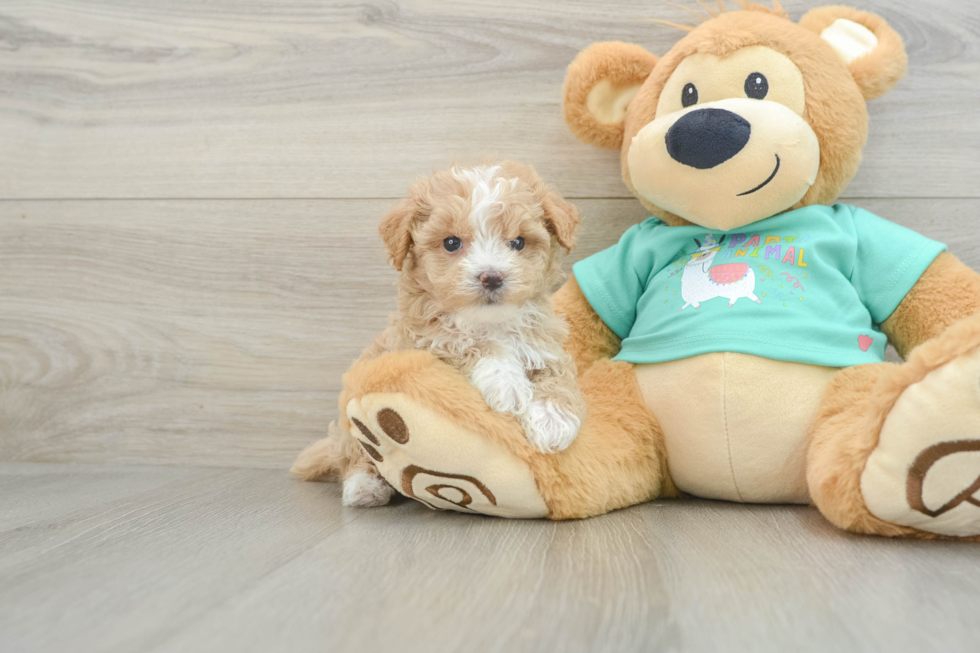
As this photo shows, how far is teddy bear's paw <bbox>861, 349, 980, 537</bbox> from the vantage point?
0.69m

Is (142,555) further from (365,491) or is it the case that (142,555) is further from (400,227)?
(400,227)

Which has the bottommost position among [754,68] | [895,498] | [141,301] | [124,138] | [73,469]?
[73,469]

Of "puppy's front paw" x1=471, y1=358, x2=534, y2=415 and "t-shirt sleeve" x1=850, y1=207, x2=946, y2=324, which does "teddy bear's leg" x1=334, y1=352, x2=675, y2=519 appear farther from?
"t-shirt sleeve" x1=850, y1=207, x2=946, y2=324

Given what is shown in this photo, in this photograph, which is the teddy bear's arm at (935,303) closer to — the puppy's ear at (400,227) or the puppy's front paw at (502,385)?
the puppy's front paw at (502,385)

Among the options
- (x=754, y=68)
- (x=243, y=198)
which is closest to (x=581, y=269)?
(x=754, y=68)

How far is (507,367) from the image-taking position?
2.95ft

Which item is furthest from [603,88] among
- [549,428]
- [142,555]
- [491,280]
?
[142,555]

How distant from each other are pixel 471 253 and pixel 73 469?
997 millimetres

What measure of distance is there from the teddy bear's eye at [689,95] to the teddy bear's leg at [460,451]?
0.50 metres

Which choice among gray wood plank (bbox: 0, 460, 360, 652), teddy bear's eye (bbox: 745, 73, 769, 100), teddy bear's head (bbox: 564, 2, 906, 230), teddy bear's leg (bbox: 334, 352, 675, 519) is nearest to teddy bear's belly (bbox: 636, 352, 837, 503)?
teddy bear's leg (bbox: 334, 352, 675, 519)

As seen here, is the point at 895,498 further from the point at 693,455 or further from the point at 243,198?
the point at 243,198

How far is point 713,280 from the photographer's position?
103 centimetres

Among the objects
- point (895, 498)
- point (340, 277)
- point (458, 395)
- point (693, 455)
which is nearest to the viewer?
point (895, 498)

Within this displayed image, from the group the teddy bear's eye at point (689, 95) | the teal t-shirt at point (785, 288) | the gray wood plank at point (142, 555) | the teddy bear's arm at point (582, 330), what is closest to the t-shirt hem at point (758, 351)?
the teal t-shirt at point (785, 288)
